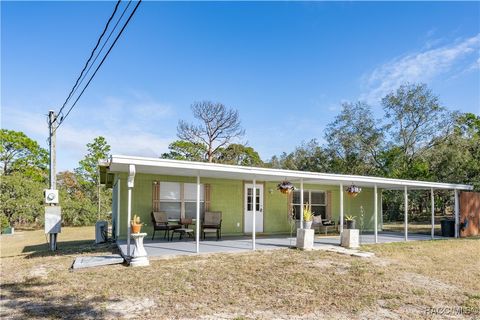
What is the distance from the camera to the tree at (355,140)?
20.7 metres

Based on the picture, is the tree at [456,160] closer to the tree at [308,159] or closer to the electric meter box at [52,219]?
the tree at [308,159]

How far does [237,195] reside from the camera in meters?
11.6

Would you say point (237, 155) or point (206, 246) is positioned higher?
point (237, 155)

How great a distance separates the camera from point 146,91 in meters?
16.6

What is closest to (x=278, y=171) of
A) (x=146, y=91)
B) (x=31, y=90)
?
(x=31, y=90)

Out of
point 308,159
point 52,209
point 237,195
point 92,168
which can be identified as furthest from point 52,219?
point 92,168

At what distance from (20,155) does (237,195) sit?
21584mm

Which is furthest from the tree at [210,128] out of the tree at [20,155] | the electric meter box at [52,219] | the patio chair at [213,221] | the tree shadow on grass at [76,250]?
the electric meter box at [52,219]

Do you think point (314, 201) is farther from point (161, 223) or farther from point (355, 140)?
point (355, 140)

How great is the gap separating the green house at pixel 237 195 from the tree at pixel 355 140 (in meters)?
7.08

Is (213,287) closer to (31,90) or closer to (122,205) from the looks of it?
(122,205)

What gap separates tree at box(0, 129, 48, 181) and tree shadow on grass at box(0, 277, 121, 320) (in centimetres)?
2342

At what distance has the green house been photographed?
936 centimetres

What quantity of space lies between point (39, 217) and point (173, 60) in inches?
576
